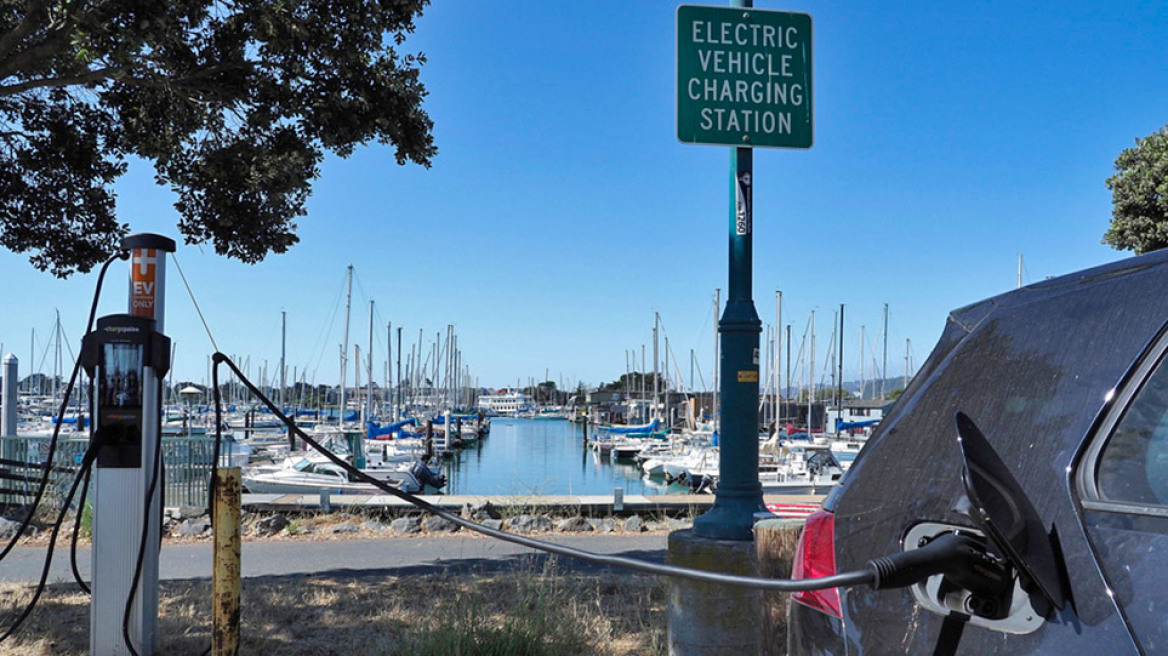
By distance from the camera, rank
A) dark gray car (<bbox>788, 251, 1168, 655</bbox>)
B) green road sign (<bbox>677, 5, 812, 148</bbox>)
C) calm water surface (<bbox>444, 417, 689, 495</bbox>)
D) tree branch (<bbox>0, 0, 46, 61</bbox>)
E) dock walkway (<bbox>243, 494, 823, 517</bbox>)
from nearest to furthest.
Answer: dark gray car (<bbox>788, 251, 1168, 655</bbox>)
green road sign (<bbox>677, 5, 812, 148</bbox>)
tree branch (<bbox>0, 0, 46, 61</bbox>)
dock walkway (<bbox>243, 494, 823, 517</bbox>)
calm water surface (<bbox>444, 417, 689, 495</bbox>)

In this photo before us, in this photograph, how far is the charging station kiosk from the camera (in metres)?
4.78

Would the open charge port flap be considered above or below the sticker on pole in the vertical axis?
below

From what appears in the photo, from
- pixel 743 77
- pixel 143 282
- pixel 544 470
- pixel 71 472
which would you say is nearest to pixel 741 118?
pixel 743 77

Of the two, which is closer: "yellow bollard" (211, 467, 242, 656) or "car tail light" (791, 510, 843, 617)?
"car tail light" (791, 510, 843, 617)

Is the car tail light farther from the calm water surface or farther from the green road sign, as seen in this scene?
the calm water surface

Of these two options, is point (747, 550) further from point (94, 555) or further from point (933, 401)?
point (94, 555)

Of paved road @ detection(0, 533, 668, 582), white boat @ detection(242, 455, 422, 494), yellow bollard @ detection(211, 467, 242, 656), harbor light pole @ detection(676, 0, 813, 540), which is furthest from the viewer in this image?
white boat @ detection(242, 455, 422, 494)

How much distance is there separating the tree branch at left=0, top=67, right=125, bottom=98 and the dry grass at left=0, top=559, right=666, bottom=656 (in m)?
3.92

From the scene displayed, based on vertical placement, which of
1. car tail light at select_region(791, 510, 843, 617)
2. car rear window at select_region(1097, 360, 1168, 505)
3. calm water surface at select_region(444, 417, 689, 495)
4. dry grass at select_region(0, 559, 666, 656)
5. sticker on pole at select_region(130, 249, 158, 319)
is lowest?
calm water surface at select_region(444, 417, 689, 495)

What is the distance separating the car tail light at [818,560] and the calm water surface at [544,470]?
73.3 ft

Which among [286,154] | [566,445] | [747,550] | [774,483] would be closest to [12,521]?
[286,154]

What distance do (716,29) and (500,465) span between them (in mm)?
48572

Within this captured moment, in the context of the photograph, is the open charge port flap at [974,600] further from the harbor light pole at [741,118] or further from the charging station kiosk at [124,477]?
the charging station kiosk at [124,477]

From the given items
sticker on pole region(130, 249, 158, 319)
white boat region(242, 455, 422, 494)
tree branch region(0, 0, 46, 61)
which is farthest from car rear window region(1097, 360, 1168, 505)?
white boat region(242, 455, 422, 494)
